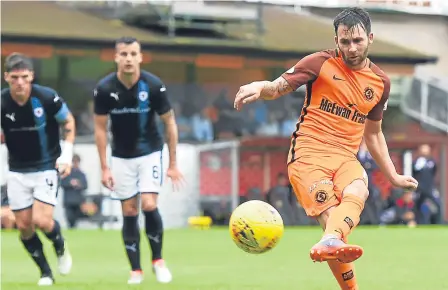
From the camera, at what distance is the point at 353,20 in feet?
29.0

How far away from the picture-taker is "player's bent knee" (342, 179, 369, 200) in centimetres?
888

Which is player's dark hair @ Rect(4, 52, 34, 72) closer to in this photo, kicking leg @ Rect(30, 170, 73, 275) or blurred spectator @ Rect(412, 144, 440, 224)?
kicking leg @ Rect(30, 170, 73, 275)

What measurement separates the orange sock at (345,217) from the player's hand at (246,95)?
1093 millimetres

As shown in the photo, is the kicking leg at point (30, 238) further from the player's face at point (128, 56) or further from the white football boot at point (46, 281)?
the player's face at point (128, 56)

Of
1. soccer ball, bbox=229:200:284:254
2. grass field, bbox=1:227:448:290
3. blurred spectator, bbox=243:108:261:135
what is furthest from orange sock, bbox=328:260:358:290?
blurred spectator, bbox=243:108:261:135

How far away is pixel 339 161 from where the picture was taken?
360 inches

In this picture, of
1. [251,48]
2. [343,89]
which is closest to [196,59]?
[251,48]

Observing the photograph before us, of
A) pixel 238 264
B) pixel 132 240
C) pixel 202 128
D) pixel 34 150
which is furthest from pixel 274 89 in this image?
pixel 202 128

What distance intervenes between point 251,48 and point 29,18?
21.6 ft

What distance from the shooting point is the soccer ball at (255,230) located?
913cm

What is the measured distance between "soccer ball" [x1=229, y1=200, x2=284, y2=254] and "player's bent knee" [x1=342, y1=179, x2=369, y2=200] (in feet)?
2.16

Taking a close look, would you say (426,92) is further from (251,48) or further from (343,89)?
(343,89)

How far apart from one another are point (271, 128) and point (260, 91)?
24508mm

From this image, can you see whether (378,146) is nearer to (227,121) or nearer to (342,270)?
(342,270)
